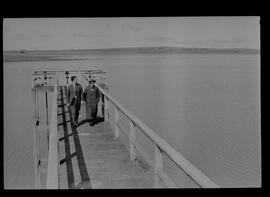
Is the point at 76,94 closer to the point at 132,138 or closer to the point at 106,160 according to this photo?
the point at 106,160

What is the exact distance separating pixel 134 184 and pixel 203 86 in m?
46.8

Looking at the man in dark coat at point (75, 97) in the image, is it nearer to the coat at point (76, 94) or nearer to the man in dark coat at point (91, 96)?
the coat at point (76, 94)

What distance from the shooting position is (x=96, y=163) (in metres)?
8.51

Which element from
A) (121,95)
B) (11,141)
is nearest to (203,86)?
(121,95)

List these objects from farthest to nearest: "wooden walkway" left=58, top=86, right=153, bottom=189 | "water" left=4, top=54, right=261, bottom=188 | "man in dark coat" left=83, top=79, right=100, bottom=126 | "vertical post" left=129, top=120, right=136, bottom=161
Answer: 1. "water" left=4, top=54, right=261, bottom=188
2. "man in dark coat" left=83, top=79, right=100, bottom=126
3. "vertical post" left=129, top=120, right=136, bottom=161
4. "wooden walkway" left=58, top=86, right=153, bottom=189

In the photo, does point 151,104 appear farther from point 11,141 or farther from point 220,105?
point 11,141

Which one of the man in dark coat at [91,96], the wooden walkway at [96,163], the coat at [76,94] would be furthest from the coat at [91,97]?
the wooden walkway at [96,163]

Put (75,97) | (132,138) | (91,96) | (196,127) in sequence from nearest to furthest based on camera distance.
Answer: (132,138)
(91,96)
(75,97)
(196,127)

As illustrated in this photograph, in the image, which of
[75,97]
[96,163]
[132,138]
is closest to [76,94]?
[75,97]

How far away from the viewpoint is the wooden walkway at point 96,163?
729cm

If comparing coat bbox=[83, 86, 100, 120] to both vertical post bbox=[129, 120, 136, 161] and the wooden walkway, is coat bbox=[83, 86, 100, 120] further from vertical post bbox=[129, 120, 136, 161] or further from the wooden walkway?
vertical post bbox=[129, 120, 136, 161]

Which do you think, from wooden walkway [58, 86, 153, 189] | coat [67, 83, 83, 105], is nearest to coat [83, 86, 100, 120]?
coat [67, 83, 83, 105]

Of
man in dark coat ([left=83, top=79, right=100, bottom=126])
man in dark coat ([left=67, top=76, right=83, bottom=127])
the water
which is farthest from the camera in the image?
the water

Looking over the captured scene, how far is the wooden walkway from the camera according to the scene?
729 centimetres
